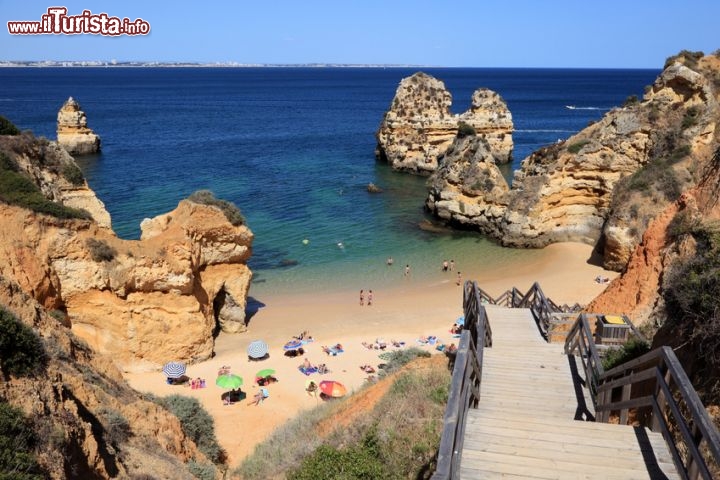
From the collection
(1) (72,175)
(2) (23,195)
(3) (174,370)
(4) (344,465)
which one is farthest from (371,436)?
(1) (72,175)

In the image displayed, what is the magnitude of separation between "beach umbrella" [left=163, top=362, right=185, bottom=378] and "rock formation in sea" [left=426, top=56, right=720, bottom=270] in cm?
2353

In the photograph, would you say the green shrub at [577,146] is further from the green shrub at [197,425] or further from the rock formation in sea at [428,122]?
the green shrub at [197,425]

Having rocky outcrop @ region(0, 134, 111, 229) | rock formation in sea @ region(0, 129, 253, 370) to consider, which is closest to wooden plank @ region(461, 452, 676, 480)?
rock formation in sea @ region(0, 129, 253, 370)

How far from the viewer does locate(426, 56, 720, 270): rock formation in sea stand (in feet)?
99.0

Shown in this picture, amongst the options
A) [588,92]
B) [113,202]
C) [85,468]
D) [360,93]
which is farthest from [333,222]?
[588,92]

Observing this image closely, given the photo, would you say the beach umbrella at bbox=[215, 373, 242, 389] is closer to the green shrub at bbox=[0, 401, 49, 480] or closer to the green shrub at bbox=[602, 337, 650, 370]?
the green shrub at bbox=[0, 401, 49, 480]

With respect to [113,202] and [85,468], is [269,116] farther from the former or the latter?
[85,468]

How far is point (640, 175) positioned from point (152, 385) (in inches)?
1091

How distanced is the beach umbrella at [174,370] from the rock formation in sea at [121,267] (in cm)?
128

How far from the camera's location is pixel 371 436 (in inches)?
369

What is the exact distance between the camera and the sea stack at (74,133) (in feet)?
213

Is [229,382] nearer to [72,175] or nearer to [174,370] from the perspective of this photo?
[174,370]

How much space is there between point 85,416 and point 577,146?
3272 centimetres

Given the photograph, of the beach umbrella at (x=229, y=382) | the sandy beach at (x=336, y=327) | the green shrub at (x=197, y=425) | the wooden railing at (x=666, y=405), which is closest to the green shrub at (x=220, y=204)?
the sandy beach at (x=336, y=327)
